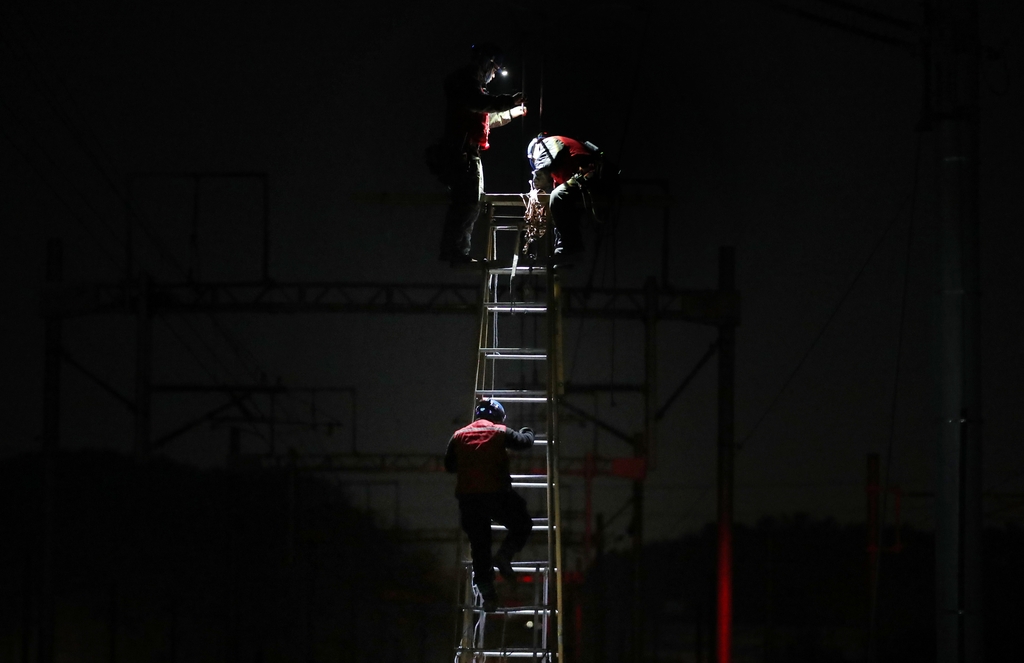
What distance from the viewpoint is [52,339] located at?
1956 centimetres

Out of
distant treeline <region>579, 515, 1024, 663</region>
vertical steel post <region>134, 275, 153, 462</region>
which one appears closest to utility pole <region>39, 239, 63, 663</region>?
vertical steel post <region>134, 275, 153, 462</region>

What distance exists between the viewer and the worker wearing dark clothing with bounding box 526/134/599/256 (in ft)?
33.3

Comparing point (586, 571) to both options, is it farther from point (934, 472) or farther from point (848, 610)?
point (848, 610)

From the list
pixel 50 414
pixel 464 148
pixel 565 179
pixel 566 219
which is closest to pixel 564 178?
pixel 565 179

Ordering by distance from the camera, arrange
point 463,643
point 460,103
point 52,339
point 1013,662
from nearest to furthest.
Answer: point 463,643
point 460,103
point 52,339
point 1013,662

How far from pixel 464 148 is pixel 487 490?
2978 millimetres

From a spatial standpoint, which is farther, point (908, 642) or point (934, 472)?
point (908, 642)

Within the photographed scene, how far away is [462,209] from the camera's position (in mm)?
10391

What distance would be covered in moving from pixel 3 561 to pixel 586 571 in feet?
122

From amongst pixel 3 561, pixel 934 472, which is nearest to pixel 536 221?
pixel 934 472

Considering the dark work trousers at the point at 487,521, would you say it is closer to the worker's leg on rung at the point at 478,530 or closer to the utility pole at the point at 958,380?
the worker's leg on rung at the point at 478,530

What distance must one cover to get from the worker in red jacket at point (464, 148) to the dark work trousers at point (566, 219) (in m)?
0.67

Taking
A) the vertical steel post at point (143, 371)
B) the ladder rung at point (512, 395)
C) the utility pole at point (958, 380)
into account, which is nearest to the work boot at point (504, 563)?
the ladder rung at point (512, 395)

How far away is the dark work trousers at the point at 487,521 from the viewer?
8.91 m
